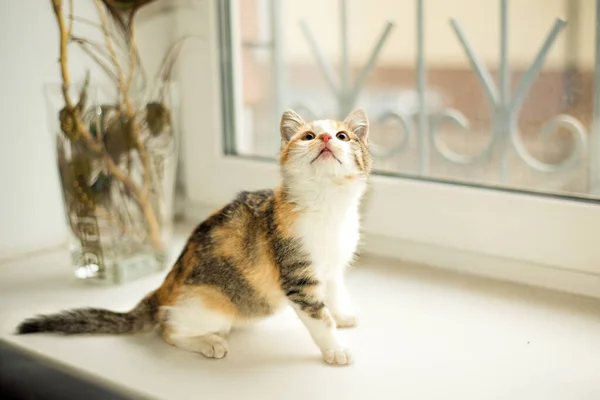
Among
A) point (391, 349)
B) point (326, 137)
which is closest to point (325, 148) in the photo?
point (326, 137)

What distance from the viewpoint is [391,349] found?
0.74m

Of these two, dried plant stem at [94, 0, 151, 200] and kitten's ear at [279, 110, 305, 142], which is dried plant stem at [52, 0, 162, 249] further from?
kitten's ear at [279, 110, 305, 142]

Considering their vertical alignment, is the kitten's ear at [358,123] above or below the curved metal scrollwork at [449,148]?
above

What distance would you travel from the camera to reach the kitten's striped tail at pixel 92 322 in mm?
792

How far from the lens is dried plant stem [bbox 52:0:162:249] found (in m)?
0.87

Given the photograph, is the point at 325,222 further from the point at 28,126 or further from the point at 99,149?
the point at 28,126

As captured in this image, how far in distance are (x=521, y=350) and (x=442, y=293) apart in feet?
0.60

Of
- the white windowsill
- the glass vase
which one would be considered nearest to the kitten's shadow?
the white windowsill

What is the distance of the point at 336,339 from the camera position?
Result: 28.2 inches

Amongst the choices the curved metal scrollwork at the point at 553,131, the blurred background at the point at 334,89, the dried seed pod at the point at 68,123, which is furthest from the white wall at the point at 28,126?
the curved metal scrollwork at the point at 553,131

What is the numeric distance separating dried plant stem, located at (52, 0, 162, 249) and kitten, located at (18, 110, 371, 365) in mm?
184

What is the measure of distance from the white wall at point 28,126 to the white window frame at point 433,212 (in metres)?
0.19

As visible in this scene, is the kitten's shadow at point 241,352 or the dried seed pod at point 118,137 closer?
the kitten's shadow at point 241,352

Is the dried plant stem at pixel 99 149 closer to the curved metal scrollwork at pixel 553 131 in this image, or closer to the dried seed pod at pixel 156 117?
the dried seed pod at pixel 156 117
